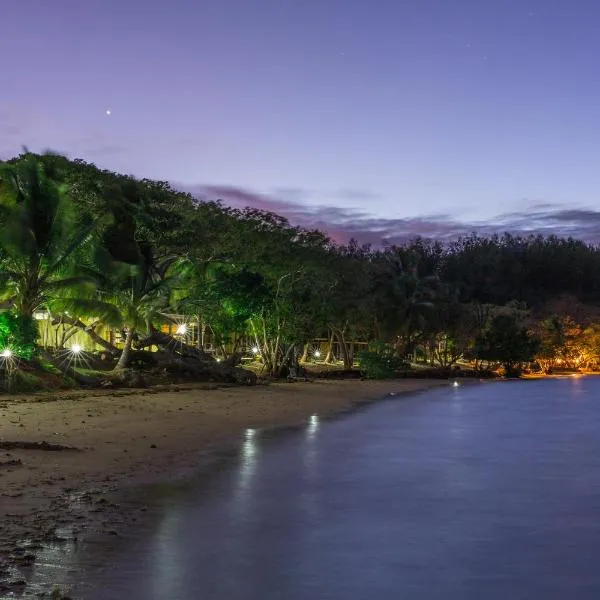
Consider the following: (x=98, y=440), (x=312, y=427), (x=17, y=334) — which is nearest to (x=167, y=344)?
(x=17, y=334)

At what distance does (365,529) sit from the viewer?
1035 centimetres

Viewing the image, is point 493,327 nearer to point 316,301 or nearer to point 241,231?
point 316,301

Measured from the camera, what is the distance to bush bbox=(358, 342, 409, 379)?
46062mm

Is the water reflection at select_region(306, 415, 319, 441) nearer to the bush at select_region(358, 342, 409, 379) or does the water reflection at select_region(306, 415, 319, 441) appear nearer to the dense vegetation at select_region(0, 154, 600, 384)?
the dense vegetation at select_region(0, 154, 600, 384)

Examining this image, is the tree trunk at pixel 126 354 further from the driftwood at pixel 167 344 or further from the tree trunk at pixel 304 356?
the tree trunk at pixel 304 356

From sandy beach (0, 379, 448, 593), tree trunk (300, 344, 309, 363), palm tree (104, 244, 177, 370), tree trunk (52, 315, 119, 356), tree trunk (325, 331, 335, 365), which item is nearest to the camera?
sandy beach (0, 379, 448, 593)

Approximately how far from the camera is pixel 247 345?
52219mm

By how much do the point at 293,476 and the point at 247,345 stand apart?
38193mm

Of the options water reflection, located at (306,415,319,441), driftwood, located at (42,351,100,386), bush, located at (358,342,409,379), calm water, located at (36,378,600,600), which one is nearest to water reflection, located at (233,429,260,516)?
calm water, located at (36,378,600,600)

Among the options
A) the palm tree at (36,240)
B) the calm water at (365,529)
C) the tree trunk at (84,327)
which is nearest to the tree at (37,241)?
the palm tree at (36,240)

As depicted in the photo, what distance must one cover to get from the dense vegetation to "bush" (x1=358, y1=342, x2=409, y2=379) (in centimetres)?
12

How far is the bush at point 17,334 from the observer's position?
24705mm

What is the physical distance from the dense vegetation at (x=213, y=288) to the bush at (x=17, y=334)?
4cm

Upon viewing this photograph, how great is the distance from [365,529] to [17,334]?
1773 centimetres
